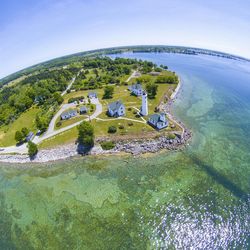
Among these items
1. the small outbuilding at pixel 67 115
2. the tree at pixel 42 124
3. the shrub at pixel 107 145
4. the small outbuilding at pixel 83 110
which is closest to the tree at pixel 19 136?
the tree at pixel 42 124

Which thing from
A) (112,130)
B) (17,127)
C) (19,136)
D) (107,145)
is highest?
(19,136)

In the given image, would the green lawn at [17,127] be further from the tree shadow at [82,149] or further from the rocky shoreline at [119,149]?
the tree shadow at [82,149]

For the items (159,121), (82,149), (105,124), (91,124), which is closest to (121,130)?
(105,124)

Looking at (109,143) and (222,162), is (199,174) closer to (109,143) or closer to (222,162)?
(222,162)

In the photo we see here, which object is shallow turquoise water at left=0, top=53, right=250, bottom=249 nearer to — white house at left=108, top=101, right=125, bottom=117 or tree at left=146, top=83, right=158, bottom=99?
white house at left=108, top=101, right=125, bottom=117

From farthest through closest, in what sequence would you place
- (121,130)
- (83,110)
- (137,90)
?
(137,90), (83,110), (121,130)

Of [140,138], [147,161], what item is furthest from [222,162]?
[140,138]

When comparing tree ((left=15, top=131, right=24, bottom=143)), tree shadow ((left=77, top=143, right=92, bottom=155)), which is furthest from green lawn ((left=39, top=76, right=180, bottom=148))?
tree ((left=15, top=131, right=24, bottom=143))

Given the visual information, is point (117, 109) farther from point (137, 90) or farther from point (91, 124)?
point (137, 90)
